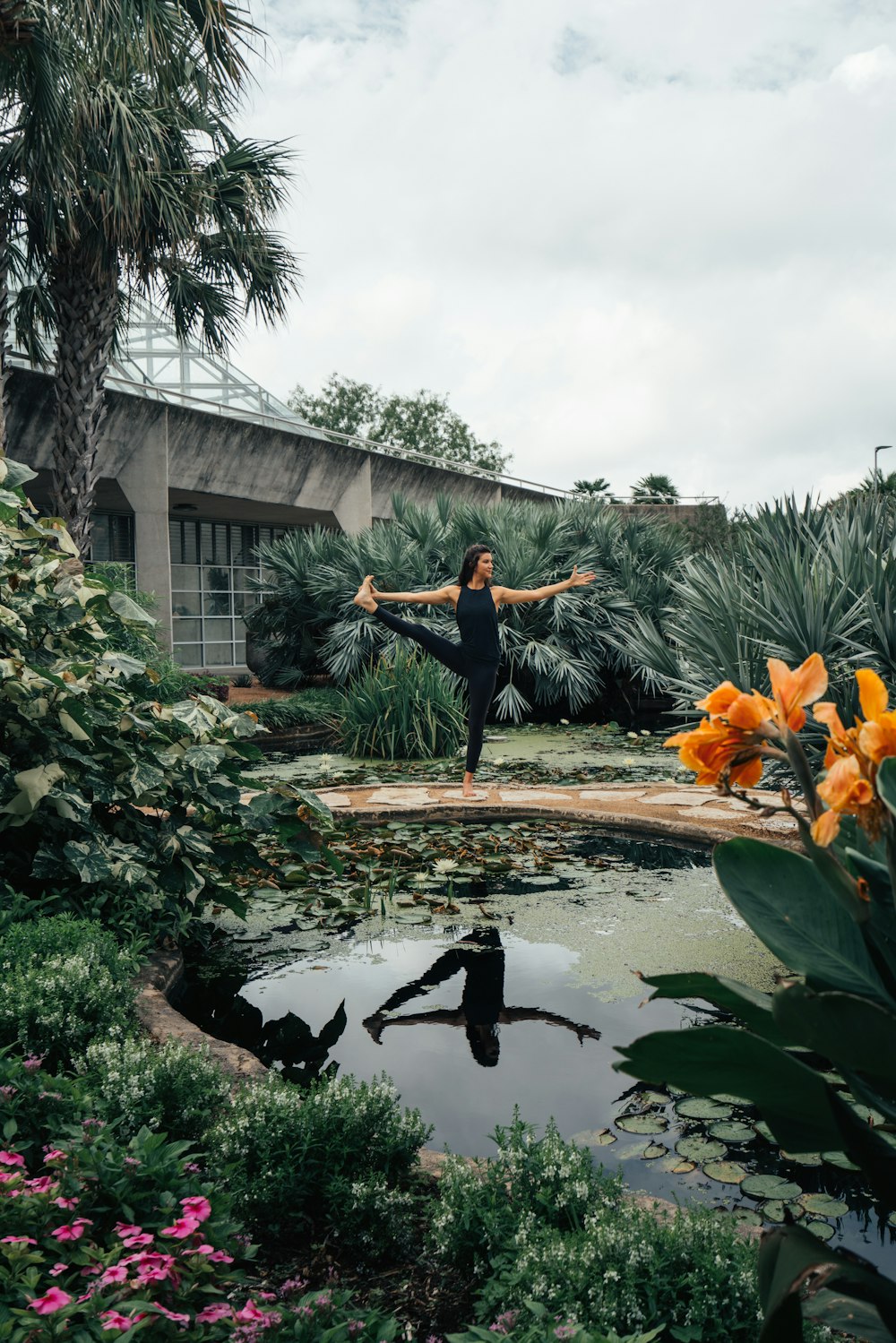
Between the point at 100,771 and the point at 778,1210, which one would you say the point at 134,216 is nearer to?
the point at 100,771

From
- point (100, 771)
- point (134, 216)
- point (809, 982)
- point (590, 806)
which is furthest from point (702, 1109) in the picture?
point (134, 216)

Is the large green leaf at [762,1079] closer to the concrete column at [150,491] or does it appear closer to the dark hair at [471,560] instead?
the dark hair at [471,560]

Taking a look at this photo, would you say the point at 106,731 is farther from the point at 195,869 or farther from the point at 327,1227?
the point at 327,1227

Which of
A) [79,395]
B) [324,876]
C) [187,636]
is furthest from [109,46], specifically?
[187,636]

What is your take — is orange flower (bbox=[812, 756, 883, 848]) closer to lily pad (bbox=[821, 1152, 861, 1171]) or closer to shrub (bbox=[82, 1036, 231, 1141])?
shrub (bbox=[82, 1036, 231, 1141])

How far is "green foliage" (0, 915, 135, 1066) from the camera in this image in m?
2.37

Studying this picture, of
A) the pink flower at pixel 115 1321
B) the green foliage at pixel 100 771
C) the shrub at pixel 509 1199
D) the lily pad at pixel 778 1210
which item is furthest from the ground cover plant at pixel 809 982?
the green foliage at pixel 100 771

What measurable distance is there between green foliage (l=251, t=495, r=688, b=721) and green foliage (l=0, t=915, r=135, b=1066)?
32.7ft

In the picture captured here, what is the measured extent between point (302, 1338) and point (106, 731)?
2287 millimetres

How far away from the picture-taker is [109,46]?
7375 millimetres

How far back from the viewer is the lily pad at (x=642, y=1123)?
8.34 ft

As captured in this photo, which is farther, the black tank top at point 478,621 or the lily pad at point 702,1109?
the black tank top at point 478,621

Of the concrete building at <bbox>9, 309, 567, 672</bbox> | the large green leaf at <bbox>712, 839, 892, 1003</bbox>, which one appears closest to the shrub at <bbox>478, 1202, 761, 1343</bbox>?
the large green leaf at <bbox>712, 839, 892, 1003</bbox>

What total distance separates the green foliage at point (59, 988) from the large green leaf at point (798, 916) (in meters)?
1.68
